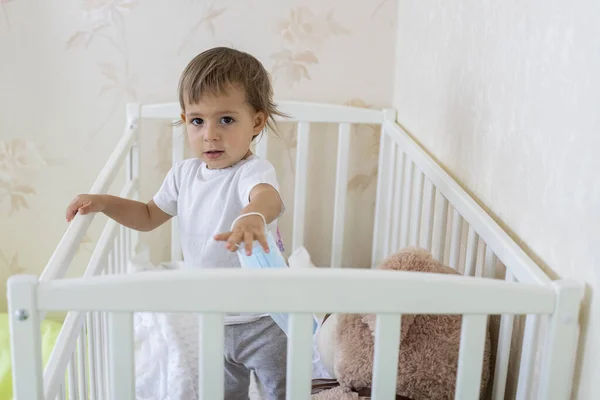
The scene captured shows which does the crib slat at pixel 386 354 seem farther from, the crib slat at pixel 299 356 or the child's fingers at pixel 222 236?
the child's fingers at pixel 222 236

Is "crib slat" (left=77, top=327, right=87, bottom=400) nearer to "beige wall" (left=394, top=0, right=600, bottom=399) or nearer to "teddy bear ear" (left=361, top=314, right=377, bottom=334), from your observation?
"teddy bear ear" (left=361, top=314, right=377, bottom=334)

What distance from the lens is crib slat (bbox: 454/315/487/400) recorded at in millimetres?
793

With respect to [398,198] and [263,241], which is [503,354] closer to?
[263,241]

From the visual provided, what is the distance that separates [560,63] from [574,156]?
0.12 m

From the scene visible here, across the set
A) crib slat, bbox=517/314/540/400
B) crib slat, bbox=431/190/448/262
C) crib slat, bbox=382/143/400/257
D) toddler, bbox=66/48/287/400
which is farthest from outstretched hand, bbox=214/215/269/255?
crib slat, bbox=382/143/400/257

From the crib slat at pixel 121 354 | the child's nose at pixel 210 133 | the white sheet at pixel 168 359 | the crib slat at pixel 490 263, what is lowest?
the white sheet at pixel 168 359

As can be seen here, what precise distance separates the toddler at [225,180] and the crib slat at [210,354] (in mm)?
395

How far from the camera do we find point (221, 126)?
1.22 m

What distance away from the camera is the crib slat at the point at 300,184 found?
6.04ft

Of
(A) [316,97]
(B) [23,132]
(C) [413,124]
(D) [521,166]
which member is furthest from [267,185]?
(B) [23,132]

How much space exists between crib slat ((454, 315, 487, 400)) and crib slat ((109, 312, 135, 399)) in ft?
1.20

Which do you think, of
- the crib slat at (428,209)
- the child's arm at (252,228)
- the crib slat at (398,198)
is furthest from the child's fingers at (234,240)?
the crib slat at (398,198)

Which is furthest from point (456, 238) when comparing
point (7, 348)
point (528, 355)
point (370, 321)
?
point (7, 348)

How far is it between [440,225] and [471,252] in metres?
0.20
